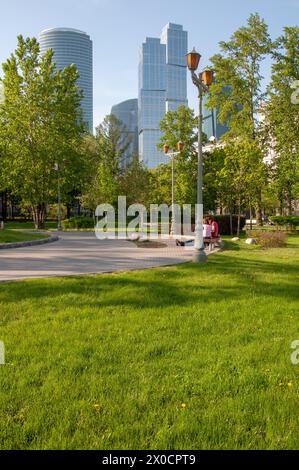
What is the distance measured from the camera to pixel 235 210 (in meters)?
44.8

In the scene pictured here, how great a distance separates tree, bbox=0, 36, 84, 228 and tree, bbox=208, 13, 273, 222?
16.0m

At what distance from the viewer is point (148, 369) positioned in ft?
14.6

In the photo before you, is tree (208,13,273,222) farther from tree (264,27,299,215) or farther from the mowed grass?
the mowed grass

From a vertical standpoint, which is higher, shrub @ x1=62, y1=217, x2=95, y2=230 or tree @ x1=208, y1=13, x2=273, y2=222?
tree @ x1=208, y1=13, x2=273, y2=222

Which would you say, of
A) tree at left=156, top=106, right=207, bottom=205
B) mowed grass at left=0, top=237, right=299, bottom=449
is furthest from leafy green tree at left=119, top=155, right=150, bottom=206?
mowed grass at left=0, top=237, right=299, bottom=449

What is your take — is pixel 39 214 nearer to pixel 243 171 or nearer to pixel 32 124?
pixel 32 124

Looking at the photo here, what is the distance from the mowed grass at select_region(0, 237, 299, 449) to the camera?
10.7ft

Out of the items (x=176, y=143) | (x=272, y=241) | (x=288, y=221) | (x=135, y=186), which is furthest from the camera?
(x=135, y=186)

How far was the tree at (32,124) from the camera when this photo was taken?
123 ft

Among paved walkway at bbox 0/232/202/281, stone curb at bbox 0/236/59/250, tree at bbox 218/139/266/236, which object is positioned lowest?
paved walkway at bbox 0/232/202/281

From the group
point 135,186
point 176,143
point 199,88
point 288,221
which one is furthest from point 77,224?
point 199,88

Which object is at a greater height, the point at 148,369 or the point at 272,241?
the point at 272,241

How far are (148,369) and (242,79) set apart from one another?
1584 inches

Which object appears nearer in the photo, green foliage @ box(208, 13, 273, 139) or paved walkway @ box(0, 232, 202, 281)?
paved walkway @ box(0, 232, 202, 281)
